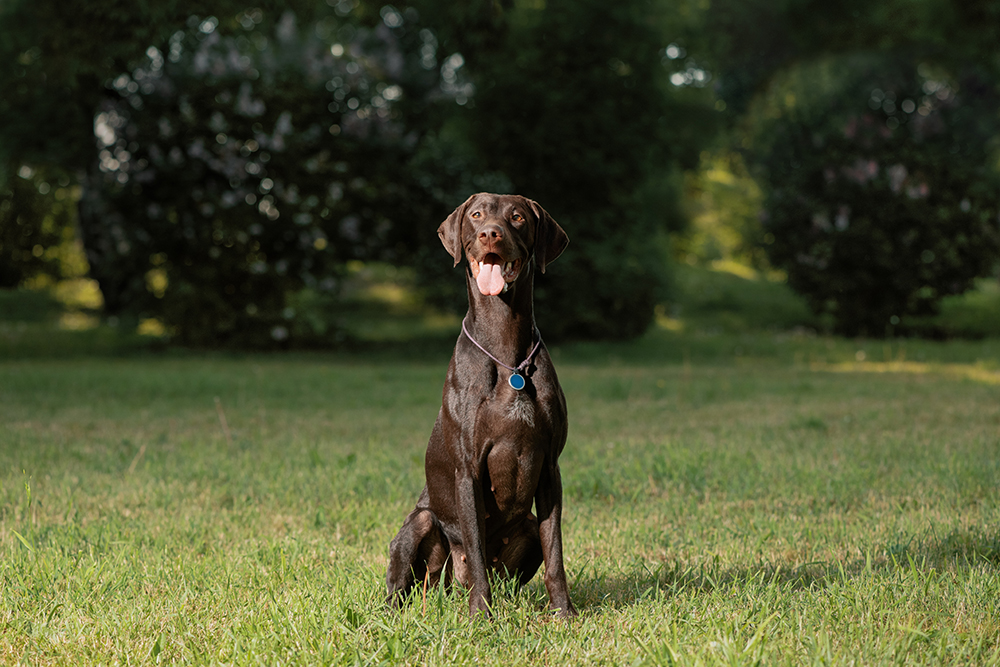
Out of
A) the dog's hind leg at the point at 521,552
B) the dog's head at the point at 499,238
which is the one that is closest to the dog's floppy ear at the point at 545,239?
the dog's head at the point at 499,238

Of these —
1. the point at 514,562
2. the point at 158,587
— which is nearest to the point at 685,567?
the point at 514,562

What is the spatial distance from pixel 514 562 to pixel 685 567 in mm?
843

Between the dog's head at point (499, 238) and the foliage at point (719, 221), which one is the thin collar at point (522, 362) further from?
the foliage at point (719, 221)

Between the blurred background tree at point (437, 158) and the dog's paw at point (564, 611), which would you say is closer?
the dog's paw at point (564, 611)

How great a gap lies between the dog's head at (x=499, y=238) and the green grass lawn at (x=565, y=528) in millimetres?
1100

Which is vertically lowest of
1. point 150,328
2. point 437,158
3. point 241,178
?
point 150,328

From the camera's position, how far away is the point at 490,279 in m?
3.02

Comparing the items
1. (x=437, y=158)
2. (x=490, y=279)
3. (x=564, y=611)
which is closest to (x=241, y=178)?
(x=437, y=158)

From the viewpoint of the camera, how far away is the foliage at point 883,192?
56.4 feet

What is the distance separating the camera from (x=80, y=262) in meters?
26.8

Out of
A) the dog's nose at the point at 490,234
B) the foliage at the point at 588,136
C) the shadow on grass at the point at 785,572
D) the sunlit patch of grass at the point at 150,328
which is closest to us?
the dog's nose at the point at 490,234

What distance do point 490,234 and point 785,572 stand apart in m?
1.98

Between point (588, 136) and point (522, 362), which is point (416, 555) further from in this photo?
point (588, 136)

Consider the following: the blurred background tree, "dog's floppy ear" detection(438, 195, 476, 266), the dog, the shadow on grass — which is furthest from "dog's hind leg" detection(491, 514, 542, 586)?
the blurred background tree
